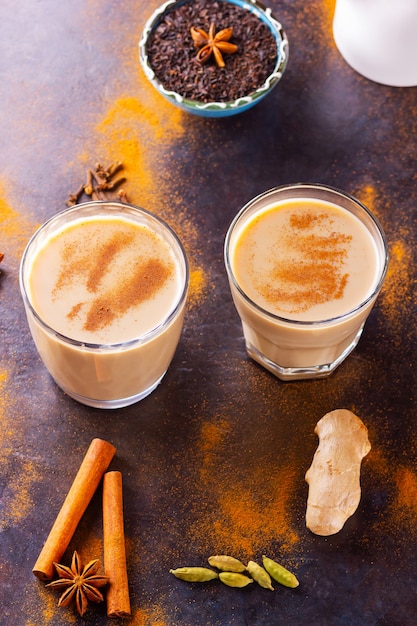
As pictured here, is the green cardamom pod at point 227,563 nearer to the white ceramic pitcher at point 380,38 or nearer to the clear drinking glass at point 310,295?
the clear drinking glass at point 310,295

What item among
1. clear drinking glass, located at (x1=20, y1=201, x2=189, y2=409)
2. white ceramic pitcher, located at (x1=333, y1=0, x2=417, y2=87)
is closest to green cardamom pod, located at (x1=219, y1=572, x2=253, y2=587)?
clear drinking glass, located at (x1=20, y1=201, x2=189, y2=409)

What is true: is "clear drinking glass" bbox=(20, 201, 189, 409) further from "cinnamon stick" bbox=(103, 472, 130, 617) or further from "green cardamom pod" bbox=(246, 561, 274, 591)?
"green cardamom pod" bbox=(246, 561, 274, 591)

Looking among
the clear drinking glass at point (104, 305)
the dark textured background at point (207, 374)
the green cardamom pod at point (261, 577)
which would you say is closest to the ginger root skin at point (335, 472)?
the dark textured background at point (207, 374)

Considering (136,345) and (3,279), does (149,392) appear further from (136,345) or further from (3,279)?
(3,279)

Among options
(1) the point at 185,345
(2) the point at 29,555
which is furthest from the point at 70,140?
(2) the point at 29,555

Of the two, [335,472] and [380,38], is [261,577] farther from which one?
[380,38]

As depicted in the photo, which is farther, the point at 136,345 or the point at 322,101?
the point at 322,101

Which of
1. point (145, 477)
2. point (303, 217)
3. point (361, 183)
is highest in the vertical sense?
point (303, 217)
